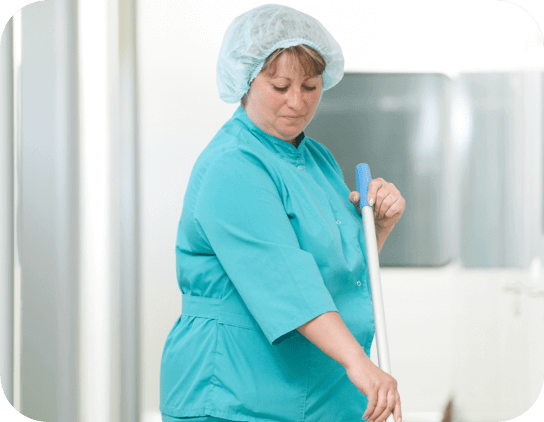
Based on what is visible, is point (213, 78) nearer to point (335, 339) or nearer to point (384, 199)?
point (384, 199)

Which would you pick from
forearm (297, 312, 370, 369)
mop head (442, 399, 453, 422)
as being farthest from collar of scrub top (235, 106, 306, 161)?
mop head (442, 399, 453, 422)

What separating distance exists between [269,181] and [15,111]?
113 centimetres

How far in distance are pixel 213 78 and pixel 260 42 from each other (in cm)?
80

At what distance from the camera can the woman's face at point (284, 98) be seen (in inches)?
31.5

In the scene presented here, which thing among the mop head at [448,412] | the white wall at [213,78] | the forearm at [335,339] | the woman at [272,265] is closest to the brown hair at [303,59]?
the woman at [272,265]

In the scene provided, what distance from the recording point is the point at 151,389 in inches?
63.7

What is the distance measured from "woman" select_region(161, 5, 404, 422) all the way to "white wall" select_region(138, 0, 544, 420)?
0.73m

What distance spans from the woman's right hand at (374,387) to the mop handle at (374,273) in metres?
0.04

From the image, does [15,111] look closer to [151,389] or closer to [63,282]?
[63,282]

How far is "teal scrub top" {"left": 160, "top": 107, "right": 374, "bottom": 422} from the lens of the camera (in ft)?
2.24

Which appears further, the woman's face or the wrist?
the woman's face

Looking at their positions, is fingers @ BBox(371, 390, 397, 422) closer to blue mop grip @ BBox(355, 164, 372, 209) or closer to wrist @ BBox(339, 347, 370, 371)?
wrist @ BBox(339, 347, 370, 371)

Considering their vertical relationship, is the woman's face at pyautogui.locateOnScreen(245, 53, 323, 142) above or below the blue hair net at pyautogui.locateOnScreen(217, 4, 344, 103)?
below

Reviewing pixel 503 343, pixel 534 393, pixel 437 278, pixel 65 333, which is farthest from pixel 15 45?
pixel 534 393
